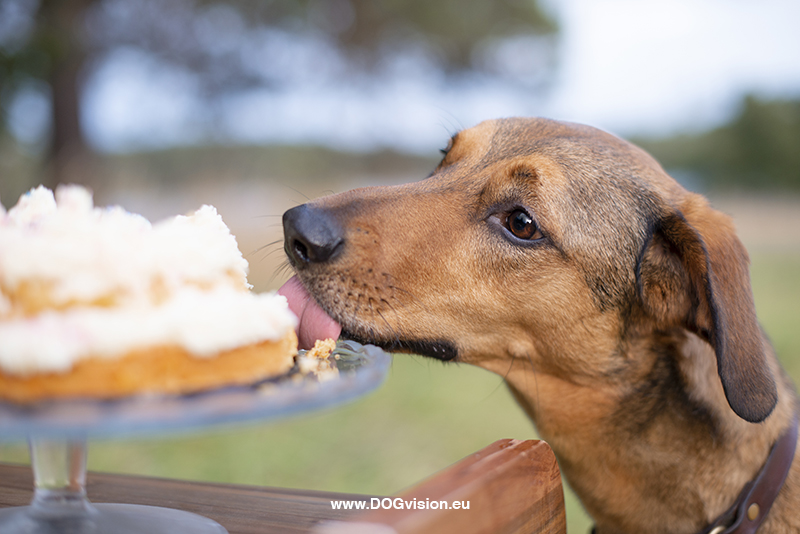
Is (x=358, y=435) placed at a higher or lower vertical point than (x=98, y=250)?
lower

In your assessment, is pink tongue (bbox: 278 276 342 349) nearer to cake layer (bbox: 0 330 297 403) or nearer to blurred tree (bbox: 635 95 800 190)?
cake layer (bbox: 0 330 297 403)

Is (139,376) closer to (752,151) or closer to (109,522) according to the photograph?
(109,522)

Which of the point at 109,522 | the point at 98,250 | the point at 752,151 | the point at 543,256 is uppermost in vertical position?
the point at 98,250

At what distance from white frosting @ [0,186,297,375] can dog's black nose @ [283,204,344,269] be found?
0.73m

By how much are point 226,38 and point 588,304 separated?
11437 mm

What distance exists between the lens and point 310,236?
199 centimetres

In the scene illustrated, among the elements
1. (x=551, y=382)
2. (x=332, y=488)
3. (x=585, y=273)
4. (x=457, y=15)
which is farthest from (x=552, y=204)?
(x=457, y=15)

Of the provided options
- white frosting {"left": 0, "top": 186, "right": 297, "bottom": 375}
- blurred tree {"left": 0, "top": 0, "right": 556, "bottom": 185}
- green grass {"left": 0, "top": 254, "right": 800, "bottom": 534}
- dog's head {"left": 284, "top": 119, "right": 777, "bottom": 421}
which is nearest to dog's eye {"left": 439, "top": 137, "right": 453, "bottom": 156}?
dog's head {"left": 284, "top": 119, "right": 777, "bottom": 421}

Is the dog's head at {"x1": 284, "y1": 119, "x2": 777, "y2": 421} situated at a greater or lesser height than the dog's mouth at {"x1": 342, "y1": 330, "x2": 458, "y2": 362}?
greater

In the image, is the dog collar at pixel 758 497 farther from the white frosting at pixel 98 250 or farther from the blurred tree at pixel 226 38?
the blurred tree at pixel 226 38

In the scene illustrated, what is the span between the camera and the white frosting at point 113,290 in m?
0.95

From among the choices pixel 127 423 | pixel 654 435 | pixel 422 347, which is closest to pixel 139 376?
pixel 127 423

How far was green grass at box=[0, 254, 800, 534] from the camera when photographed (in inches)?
189

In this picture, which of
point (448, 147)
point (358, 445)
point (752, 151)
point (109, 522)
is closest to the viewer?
point (109, 522)
